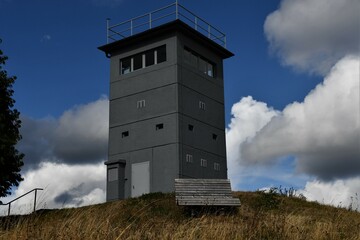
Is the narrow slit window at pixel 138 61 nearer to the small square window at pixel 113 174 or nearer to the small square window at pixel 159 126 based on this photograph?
the small square window at pixel 159 126

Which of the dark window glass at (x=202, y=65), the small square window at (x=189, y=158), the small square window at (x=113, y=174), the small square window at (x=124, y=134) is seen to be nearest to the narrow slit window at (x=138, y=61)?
the dark window glass at (x=202, y=65)

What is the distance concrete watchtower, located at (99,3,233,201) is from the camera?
103 ft

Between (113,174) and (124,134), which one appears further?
(124,134)

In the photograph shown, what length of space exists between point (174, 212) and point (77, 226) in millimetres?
14738

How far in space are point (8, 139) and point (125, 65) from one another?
37.9 ft

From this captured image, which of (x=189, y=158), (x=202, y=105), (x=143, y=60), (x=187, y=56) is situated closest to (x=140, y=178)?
(x=189, y=158)

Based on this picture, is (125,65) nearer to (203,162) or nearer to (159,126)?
(159,126)

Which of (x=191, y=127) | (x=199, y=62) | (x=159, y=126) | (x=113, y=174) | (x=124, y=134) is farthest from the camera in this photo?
(x=199, y=62)

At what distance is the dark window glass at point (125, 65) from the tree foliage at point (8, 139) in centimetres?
882

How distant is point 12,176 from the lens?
27141 millimetres

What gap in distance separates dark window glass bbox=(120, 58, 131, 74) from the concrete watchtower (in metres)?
0.07

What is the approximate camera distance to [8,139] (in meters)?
26.0

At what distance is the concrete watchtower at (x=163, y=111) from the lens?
31453mm

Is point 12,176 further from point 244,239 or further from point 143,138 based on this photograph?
point 244,239
